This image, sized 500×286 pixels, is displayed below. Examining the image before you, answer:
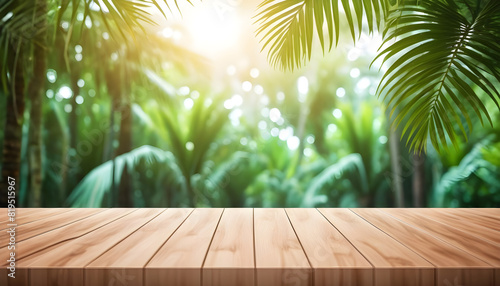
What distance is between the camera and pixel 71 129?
512 cm

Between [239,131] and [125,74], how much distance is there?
7.80 feet

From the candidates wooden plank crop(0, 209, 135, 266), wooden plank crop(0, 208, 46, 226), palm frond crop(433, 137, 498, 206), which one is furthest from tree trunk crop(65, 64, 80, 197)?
palm frond crop(433, 137, 498, 206)

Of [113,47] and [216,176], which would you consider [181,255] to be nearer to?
[113,47]

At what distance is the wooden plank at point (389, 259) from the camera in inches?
27.1

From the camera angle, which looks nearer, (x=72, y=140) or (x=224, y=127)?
(x=224, y=127)

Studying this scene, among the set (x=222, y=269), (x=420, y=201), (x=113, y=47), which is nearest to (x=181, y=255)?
(x=222, y=269)

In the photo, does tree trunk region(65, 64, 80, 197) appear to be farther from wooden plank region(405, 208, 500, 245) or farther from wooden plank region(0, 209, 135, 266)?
wooden plank region(405, 208, 500, 245)

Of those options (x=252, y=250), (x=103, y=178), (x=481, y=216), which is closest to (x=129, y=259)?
(x=252, y=250)

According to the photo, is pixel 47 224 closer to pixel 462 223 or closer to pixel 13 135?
pixel 462 223

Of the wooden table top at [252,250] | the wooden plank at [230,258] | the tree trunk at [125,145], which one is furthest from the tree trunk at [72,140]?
the wooden plank at [230,258]

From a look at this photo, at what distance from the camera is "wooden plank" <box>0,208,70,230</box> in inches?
Result: 45.1

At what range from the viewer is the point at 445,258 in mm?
752

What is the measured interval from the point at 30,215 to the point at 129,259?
0.73 metres

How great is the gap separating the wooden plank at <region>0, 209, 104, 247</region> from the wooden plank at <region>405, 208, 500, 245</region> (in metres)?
1.13
